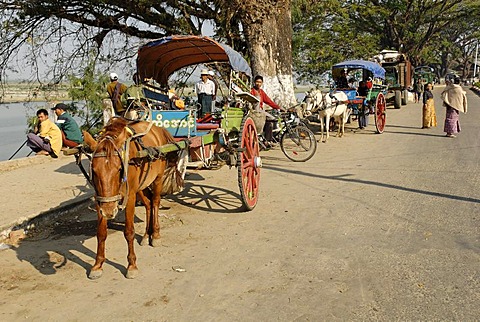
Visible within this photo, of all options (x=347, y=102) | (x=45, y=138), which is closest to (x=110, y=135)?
(x=45, y=138)

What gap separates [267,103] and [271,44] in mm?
5172

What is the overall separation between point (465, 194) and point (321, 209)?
2.21 metres

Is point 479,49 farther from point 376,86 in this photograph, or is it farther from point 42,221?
point 42,221

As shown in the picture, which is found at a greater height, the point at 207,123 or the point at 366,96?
the point at 366,96

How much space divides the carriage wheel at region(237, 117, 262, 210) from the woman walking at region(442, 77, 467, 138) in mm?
7996

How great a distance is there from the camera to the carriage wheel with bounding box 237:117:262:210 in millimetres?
6512

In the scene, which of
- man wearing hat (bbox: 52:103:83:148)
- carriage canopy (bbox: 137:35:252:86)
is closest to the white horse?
carriage canopy (bbox: 137:35:252:86)

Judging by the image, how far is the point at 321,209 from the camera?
6832 millimetres

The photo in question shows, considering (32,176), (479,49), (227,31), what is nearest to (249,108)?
(32,176)

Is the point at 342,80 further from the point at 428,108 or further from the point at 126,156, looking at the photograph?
the point at 126,156

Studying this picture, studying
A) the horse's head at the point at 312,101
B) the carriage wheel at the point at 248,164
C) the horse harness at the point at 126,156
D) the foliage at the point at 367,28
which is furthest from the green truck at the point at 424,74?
the horse harness at the point at 126,156

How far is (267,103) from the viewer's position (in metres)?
9.88

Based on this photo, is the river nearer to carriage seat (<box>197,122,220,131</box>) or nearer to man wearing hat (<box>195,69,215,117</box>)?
man wearing hat (<box>195,69,215,117</box>)

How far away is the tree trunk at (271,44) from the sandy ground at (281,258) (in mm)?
6536
